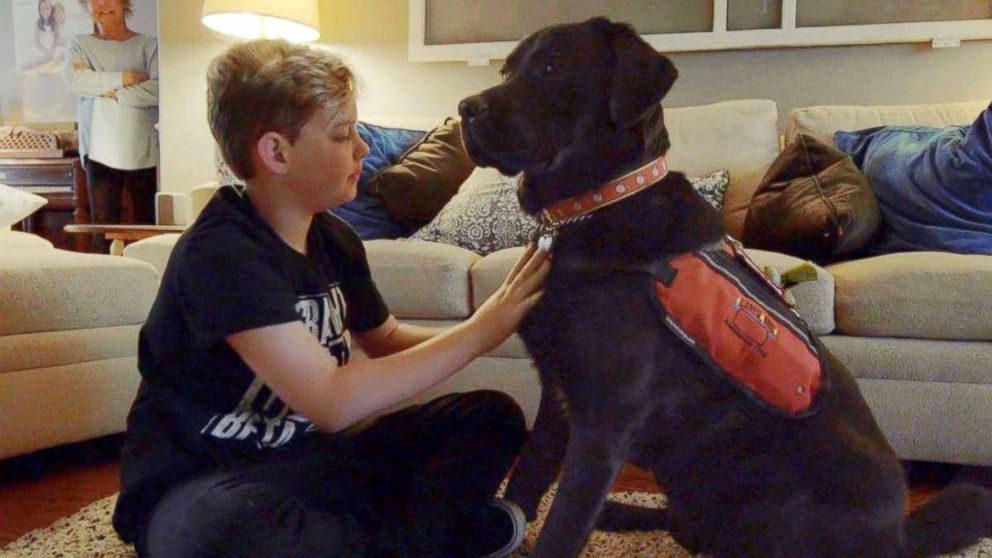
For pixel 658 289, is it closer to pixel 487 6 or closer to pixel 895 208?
pixel 895 208

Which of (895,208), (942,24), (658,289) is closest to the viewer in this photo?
(658,289)

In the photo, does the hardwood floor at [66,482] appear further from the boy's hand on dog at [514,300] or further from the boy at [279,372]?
the boy's hand on dog at [514,300]

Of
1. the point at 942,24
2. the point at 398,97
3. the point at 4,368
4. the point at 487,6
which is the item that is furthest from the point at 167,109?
the point at 942,24

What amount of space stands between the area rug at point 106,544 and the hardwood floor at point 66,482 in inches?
3.0

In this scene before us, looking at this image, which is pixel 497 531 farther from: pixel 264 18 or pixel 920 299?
pixel 264 18

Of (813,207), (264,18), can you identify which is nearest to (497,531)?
(813,207)

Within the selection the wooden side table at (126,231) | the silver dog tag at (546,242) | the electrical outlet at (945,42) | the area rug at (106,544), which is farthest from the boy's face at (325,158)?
the electrical outlet at (945,42)

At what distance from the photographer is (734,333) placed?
0.94 meters

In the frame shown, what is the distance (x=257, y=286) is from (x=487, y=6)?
229 cm

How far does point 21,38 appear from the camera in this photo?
5.03 metres

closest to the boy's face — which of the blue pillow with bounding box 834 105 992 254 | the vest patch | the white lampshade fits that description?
the vest patch

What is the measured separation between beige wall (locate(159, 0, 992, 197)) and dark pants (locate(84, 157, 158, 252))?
0.96 meters

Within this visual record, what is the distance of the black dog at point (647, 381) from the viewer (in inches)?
36.4

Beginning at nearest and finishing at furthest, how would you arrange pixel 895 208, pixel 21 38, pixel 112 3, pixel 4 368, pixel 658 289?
pixel 658 289, pixel 4 368, pixel 895 208, pixel 112 3, pixel 21 38
